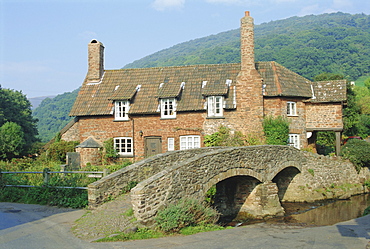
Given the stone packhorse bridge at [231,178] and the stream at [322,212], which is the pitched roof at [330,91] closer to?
the stone packhorse bridge at [231,178]

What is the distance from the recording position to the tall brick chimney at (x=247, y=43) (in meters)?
25.8

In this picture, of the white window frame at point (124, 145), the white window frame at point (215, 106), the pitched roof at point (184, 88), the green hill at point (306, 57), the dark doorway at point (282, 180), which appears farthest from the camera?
the green hill at point (306, 57)

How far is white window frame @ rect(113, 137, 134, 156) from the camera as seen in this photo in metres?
26.7

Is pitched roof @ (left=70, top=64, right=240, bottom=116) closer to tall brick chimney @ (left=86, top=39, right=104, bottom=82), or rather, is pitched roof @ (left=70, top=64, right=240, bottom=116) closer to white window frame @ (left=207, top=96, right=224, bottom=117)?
white window frame @ (left=207, top=96, right=224, bottom=117)

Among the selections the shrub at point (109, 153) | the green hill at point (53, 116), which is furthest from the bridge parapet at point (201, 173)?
the green hill at point (53, 116)

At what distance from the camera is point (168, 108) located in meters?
26.4

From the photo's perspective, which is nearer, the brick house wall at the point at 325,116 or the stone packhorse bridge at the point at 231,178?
the stone packhorse bridge at the point at 231,178

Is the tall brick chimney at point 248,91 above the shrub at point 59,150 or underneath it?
above

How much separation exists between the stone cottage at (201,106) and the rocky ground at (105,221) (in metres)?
13.7

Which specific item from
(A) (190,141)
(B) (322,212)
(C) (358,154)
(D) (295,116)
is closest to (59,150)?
(A) (190,141)

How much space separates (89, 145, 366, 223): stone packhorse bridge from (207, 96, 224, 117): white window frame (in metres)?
5.97

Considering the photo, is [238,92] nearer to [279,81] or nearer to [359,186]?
[279,81]

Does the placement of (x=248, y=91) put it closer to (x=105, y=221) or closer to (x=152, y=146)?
(x=152, y=146)

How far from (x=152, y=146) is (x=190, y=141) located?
9.13 feet
